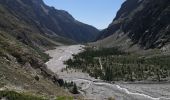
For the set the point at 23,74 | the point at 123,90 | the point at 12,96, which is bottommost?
the point at 12,96

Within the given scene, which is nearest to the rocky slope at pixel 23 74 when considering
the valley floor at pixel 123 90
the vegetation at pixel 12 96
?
the vegetation at pixel 12 96

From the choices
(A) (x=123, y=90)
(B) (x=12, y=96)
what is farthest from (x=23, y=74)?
(A) (x=123, y=90)

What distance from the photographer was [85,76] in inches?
5546

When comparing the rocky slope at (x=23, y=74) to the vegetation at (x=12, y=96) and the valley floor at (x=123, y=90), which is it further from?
the valley floor at (x=123, y=90)

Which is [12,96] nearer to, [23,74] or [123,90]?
[23,74]

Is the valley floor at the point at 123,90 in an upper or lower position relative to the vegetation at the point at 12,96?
upper

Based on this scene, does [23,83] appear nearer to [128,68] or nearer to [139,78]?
[139,78]

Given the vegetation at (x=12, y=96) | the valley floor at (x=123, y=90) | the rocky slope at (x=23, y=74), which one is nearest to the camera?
Result: the vegetation at (x=12, y=96)

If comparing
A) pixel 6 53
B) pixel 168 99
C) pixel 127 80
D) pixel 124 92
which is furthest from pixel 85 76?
pixel 6 53

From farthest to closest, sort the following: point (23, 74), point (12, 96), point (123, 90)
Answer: point (123, 90), point (23, 74), point (12, 96)

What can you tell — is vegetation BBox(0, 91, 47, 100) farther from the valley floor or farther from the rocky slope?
the valley floor

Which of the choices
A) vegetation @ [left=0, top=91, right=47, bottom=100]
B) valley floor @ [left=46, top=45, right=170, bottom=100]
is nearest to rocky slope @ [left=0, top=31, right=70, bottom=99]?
vegetation @ [left=0, top=91, right=47, bottom=100]

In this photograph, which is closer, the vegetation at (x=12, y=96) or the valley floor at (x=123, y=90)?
the vegetation at (x=12, y=96)

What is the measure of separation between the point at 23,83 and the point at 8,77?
2.03m
